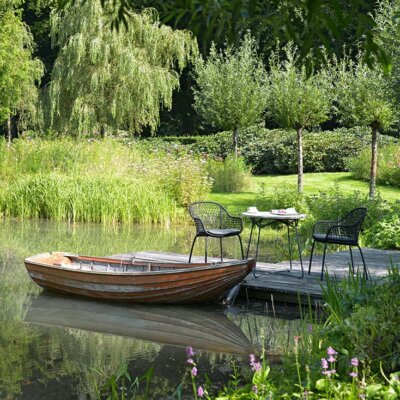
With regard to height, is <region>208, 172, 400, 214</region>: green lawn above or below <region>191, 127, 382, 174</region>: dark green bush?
below

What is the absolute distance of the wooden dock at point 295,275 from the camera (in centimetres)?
911

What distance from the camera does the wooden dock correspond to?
911 cm

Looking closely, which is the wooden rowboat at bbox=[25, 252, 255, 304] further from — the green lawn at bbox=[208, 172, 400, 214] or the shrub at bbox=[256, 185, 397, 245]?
the green lawn at bbox=[208, 172, 400, 214]

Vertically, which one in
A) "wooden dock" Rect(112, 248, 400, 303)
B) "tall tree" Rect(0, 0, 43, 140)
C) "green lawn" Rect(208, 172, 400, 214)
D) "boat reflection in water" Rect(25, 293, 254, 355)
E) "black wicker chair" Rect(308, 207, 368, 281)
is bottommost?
"boat reflection in water" Rect(25, 293, 254, 355)

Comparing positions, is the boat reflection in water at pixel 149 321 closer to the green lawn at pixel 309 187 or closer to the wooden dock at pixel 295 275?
the wooden dock at pixel 295 275

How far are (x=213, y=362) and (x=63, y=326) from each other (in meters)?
2.21

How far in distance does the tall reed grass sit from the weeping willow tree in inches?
181

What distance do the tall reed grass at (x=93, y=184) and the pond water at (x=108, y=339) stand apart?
612cm

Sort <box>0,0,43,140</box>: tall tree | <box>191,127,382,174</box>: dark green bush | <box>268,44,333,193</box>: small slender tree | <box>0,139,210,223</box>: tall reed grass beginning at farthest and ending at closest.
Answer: <box>191,127,382,174</box>: dark green bush < <box>0,0,43,140</box>: tall tree < <box>268,44,333,193</box>: small slender tree < <box>0,139,210,223</box>: tall reed grass

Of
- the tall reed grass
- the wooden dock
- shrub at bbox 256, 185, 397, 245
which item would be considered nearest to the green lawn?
the tall reed grass

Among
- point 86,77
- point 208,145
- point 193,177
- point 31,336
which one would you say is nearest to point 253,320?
point 31,336

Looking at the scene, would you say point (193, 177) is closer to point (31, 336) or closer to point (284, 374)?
point (31, 336)

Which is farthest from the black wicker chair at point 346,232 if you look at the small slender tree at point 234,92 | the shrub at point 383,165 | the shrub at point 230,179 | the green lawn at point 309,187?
the shrub at point 383,165

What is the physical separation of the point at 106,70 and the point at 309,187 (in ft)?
25.6
